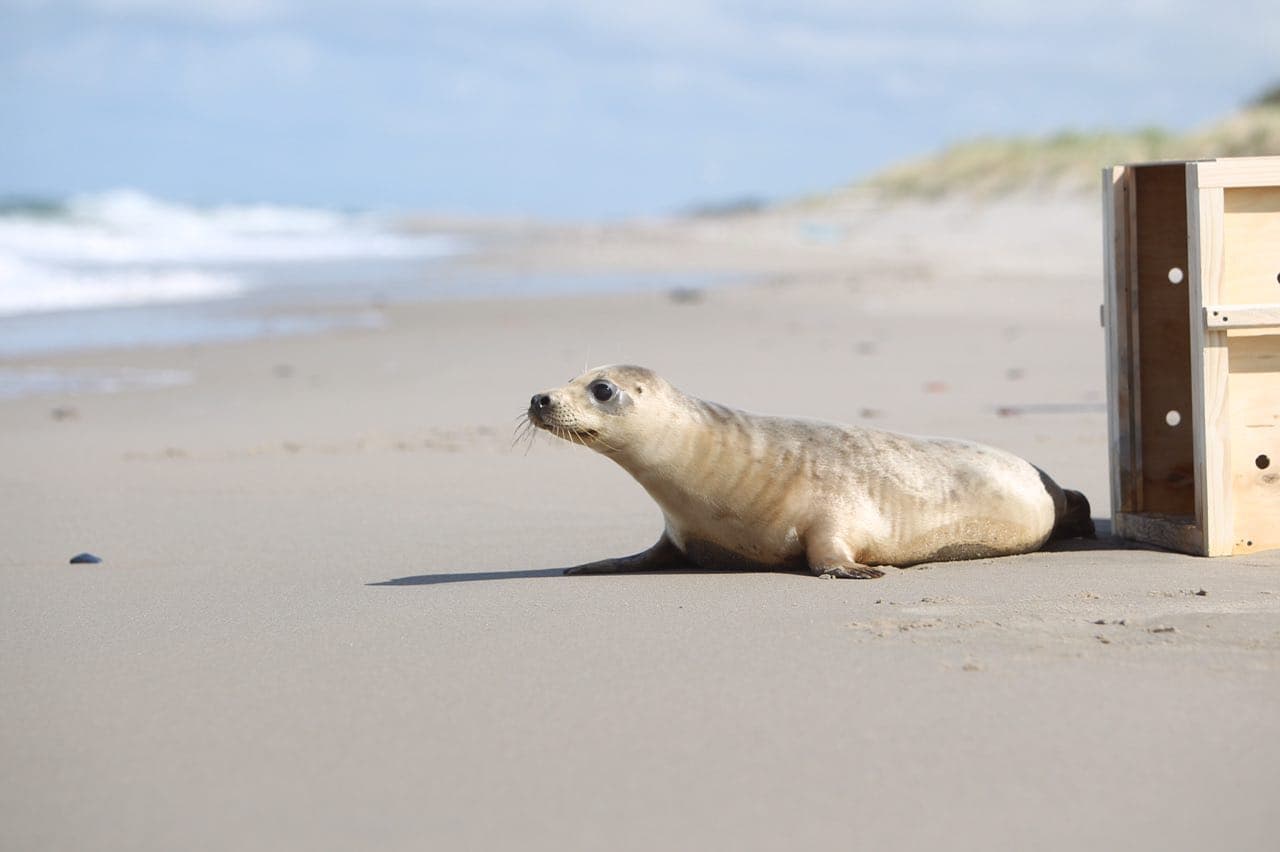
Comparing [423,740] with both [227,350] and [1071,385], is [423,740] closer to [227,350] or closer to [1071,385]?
[1071,385]

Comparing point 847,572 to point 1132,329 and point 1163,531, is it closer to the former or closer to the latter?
point 1163,531

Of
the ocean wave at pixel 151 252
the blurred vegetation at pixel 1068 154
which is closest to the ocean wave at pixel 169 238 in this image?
the ocean wave at pixel 151 252

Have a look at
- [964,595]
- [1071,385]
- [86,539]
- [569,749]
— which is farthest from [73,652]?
[1071,385]

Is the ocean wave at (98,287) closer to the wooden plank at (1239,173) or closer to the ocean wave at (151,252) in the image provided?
the ocean wave at (151,252)

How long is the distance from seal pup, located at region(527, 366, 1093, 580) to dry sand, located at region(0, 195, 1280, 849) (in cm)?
17

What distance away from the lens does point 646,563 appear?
17.5 ft

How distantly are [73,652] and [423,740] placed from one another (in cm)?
138

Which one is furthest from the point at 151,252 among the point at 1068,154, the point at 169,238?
the point at 1068,154

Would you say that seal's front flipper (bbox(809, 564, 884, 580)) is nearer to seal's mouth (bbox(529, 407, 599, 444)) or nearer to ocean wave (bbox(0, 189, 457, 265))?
seal's mouth (bbox(529, 407, 599, 444))

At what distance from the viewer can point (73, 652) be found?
4270 mm

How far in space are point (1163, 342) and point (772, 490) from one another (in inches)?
62.5

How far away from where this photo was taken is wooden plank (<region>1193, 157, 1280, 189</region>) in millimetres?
5000

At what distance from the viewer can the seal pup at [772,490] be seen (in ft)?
17.1

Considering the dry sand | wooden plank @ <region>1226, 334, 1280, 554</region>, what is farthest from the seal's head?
wooden plank @ <region>1226, 334, 1280, 554</region>
